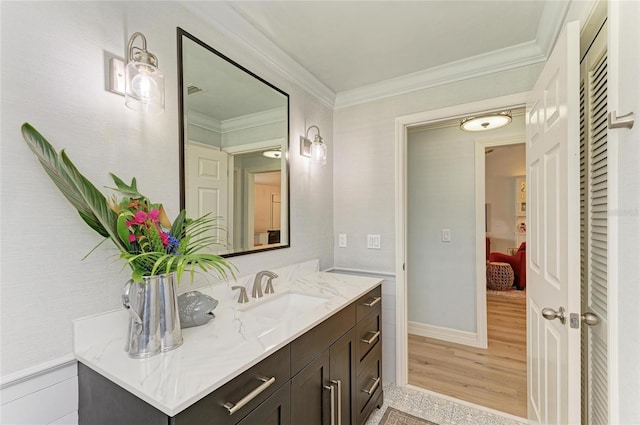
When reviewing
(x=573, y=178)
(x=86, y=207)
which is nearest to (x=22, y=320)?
(x=86, y=207)

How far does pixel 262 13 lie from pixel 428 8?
859 millimetres

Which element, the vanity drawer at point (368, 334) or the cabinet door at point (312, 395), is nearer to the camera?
the cabinet door at point (312, 395)

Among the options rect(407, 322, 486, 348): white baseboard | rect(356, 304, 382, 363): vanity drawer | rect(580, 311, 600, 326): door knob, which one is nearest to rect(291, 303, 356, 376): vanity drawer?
rect(356, 304, 382, 363): vanity drawer

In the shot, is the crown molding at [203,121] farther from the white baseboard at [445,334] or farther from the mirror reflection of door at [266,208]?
the white baseboard at [445,334]

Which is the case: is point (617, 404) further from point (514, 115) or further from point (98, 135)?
point (514, 115)

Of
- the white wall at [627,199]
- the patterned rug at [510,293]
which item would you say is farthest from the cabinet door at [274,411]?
the patterned rug at [510,293]

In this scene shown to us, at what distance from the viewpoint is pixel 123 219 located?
0.87 metres

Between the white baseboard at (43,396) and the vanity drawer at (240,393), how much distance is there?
0.52 metres

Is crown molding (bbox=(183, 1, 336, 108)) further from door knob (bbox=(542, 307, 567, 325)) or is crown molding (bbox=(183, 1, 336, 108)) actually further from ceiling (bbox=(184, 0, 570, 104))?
door knob (bbox=(542, 307, 567, 325))

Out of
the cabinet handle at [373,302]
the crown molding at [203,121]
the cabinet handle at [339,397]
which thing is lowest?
the cabinet handle at [339,397]

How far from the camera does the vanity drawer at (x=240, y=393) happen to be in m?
0.74

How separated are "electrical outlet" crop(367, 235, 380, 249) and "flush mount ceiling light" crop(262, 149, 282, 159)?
995 mm

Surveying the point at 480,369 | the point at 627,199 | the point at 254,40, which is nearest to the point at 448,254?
the point at 480,369

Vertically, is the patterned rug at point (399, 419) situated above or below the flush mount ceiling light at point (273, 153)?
below
